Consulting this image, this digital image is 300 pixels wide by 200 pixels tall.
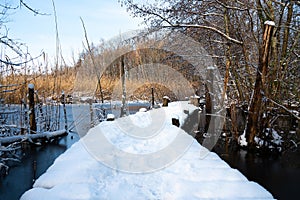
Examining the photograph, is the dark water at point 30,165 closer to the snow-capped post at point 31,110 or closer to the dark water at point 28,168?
the dark water at point 28,168

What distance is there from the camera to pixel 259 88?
5176 mm

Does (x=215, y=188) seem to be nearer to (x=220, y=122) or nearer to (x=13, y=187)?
(x=13, y=187)

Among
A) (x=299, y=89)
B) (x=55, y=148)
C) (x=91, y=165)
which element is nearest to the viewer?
(x=91, y=165)

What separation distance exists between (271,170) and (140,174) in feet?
9.68

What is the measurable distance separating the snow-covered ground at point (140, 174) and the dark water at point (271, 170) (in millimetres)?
1307

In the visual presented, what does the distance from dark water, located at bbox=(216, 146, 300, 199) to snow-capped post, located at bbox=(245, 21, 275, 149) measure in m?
0.46

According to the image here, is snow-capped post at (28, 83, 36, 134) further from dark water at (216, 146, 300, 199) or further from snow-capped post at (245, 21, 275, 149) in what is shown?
snow-capped post at (245, 21, 275, 149)

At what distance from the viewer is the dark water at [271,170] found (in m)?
3.76

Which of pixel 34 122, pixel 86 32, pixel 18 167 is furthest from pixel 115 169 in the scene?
pixel 86 32

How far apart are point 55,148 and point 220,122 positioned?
459 centimetres

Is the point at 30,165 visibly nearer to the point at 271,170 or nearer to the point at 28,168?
the point at 28,168

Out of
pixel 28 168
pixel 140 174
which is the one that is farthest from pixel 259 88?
pixel 28 168

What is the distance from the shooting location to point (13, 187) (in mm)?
4152

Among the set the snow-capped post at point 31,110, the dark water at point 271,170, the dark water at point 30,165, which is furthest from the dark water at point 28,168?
the dark water at point 271,170
